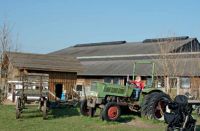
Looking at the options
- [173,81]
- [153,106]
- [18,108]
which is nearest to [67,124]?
[18,108]

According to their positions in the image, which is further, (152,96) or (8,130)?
(152,96)

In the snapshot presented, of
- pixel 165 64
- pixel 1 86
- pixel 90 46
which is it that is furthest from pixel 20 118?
pixel 90 46

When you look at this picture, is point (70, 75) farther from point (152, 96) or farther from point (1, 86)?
point (152, 96)

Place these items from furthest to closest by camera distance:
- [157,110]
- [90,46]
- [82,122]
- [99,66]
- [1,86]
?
[90,46]
[99,66]
[1,86]
[157,110]
[82,122]

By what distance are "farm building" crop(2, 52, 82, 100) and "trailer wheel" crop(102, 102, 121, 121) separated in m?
12.2

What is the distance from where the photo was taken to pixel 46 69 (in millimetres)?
29828

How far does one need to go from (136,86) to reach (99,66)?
27.7 m

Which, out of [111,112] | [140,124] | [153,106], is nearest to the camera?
[140,124]

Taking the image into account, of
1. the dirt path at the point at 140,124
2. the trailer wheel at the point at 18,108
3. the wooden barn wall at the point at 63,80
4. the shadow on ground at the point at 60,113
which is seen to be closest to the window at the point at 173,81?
the wooden barn wall at the point at 63,80

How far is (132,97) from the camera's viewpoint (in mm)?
18281

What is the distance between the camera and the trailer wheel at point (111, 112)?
1683 centimetres

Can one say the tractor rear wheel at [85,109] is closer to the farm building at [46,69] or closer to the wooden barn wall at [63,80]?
the farm building at [46,69]

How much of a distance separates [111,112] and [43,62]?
558 inches

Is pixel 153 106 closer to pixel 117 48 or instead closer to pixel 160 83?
pixel 160 83
